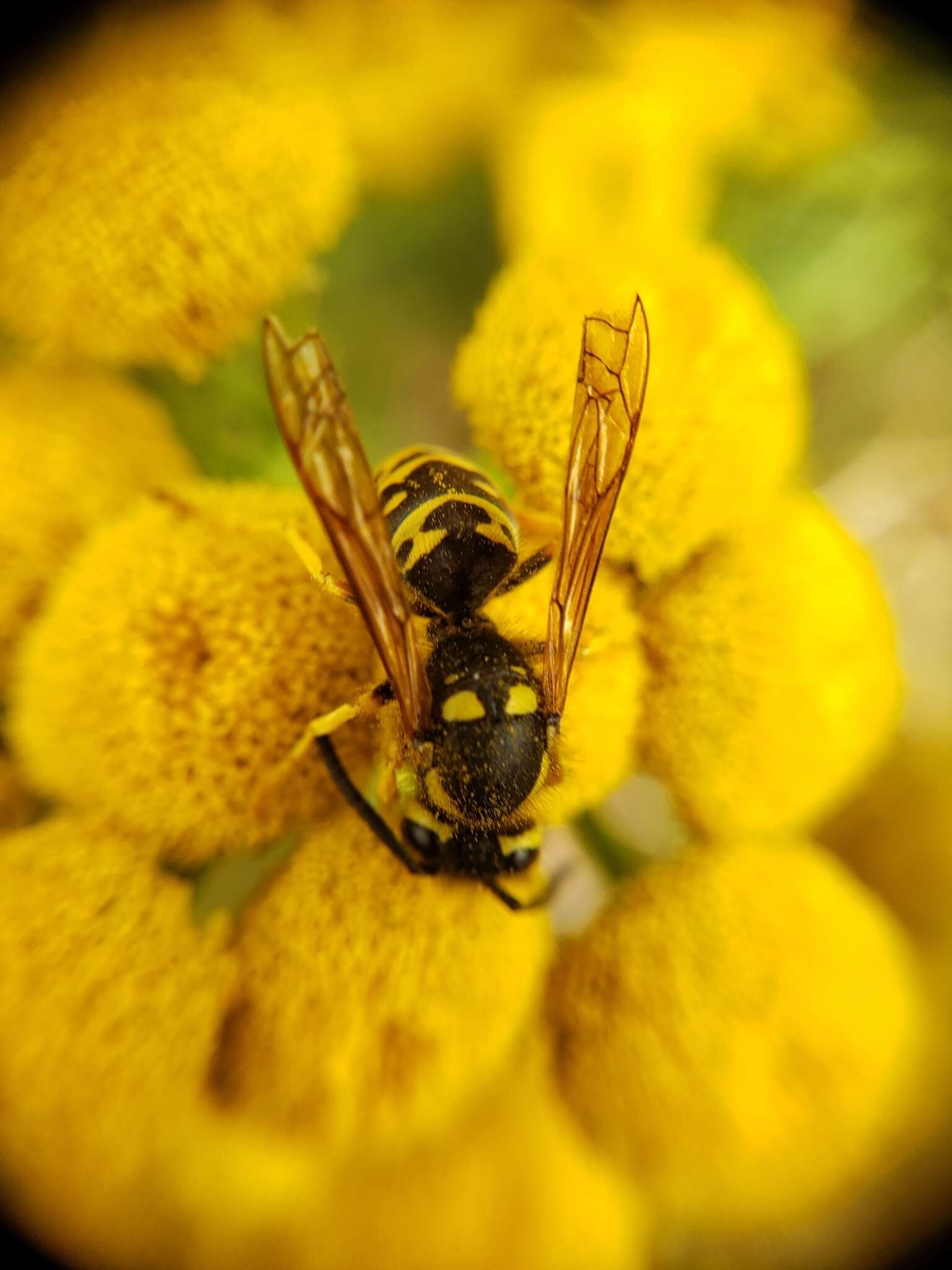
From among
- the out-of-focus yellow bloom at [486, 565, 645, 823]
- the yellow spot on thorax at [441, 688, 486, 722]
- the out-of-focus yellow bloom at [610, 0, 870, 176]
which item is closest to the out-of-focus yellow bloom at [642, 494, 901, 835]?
the out-of-focus yellow bloom at [486, 565, 645, 823]

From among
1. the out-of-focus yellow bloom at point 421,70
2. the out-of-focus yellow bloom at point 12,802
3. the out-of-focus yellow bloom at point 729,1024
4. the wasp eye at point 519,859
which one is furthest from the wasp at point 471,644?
the out-of-focus yellow bloom at point 421,70

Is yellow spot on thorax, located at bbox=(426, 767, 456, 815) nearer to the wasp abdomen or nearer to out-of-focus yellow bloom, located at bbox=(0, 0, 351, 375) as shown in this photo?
the wasp abdomen

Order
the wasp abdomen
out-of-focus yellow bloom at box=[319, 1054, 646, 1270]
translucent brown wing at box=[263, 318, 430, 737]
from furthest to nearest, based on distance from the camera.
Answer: out-of-focus yellow bloom at box=[319, 1054, 646, 1270] < the wasp abdomen < translucent brown wing at box=[263, 318, 430, 737]

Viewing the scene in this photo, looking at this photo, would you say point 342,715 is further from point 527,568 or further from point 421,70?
point 421,70

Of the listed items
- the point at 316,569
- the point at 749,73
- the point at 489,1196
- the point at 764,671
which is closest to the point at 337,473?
the point at 316,569

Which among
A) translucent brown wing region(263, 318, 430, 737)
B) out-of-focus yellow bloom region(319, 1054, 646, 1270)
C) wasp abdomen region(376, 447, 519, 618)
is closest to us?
translucent brown wing region(263, 318, 430, 737)

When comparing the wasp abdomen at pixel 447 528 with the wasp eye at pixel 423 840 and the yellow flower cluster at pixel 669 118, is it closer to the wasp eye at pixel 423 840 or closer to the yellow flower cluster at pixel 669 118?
the wasp eye at pixel 423 840
